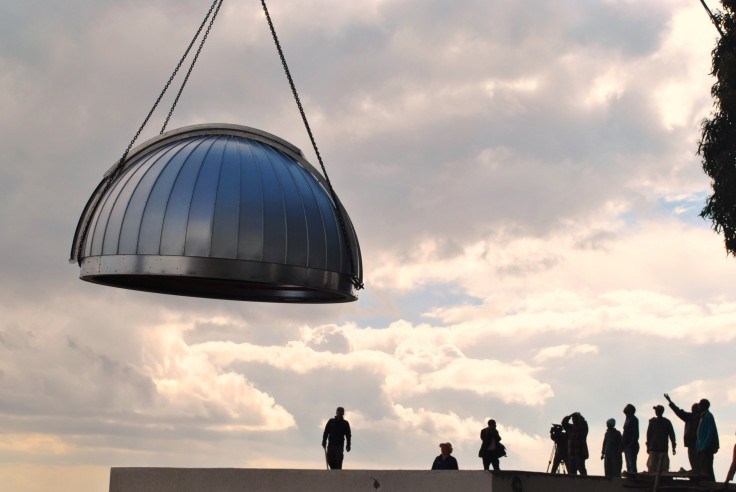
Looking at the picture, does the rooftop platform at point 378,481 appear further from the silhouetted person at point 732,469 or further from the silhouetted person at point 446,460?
the silhouetted person at point 446,460

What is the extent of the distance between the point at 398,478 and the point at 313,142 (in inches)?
285

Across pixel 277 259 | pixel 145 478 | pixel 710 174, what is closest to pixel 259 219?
pixel 277 259

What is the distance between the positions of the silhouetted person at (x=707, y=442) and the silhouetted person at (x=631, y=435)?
1.62 meters

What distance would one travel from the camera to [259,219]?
63.0 feet

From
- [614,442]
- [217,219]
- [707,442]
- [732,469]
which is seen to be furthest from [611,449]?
[217,219]

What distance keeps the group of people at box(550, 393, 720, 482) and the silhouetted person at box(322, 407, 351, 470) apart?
539cm

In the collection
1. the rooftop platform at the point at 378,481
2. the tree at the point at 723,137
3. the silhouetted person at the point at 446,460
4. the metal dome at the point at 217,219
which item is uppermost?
the tree at the point at 723,137

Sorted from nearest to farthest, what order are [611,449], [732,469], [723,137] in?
[732,469] → [611,449] → [723,137]

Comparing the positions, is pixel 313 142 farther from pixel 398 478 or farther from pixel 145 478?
pixel 145 478

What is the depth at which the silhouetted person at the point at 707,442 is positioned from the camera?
20.3 m

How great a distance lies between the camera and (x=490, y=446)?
2181cm

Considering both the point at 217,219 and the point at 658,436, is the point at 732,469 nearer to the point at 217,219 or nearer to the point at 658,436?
the point at 658,436

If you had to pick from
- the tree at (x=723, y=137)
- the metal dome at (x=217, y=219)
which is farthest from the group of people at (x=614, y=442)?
the tree at (x=723, y=137)

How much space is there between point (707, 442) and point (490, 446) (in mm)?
4664
